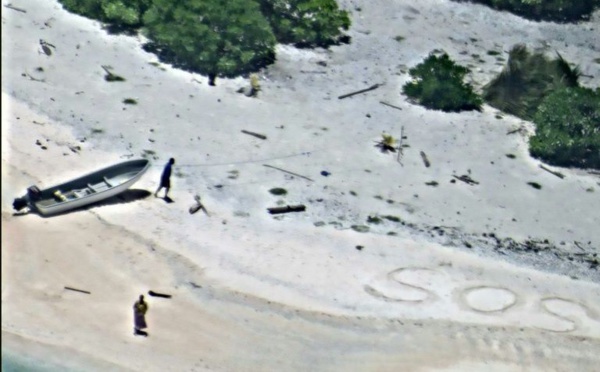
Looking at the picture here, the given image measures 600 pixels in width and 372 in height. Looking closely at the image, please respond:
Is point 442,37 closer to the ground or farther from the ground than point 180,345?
farther from the ground

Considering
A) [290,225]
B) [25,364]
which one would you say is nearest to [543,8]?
[290,225]

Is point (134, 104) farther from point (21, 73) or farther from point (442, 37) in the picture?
point (442, 37)

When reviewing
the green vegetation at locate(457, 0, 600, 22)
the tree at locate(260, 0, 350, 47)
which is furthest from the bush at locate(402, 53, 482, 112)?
the green vegetation at locate(457, 0, 600, 22)

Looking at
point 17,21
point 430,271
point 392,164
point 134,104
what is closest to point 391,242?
point 430,271

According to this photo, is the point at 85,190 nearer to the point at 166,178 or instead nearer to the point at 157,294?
the point at 166,178

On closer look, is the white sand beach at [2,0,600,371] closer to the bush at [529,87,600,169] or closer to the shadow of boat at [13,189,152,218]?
the shadow of boat at [13,189,152,218]

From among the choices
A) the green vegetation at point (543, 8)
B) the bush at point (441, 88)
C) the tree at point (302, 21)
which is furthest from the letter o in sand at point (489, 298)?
the green vegetation at point (543, 8)

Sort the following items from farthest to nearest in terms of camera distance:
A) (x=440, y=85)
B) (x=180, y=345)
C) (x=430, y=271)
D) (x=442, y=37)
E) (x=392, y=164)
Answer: (x=442, y=37), (x=440, y=85), (x=392, y=164), (x=430, y=271), (x=180, y=345)
